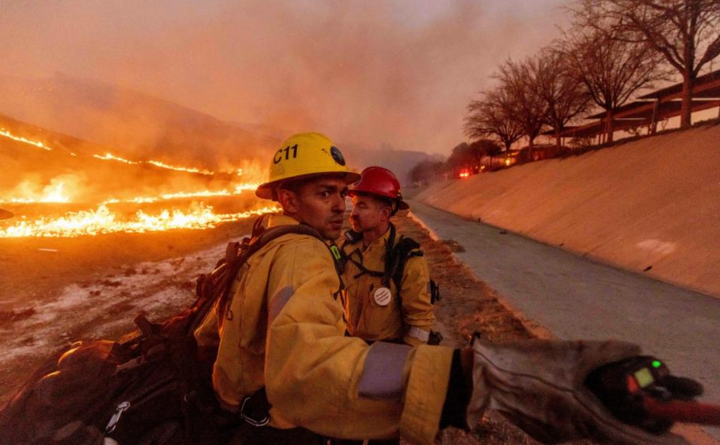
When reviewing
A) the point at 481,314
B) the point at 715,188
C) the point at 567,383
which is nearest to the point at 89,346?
the point at 567,383

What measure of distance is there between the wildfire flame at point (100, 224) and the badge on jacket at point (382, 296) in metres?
16.1

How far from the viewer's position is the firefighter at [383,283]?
8.57ft

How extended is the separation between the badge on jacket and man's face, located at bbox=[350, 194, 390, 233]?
0.64 metres

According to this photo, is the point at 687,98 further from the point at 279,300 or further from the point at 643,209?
the point at 279,300

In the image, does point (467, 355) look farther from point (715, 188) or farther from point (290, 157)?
point (715, 188)

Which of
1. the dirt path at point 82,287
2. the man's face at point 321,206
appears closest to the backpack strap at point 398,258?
the man's face at point 321,206

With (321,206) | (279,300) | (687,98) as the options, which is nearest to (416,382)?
(279,300)

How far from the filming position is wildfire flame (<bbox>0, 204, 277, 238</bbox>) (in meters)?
14.0

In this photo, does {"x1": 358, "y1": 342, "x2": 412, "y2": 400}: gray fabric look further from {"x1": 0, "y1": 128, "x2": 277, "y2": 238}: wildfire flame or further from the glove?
{"x1": 0, "y1": 128, "x2": 277, "y2": 238}: wildfire flame

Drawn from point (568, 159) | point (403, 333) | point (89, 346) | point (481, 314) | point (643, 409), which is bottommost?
point (481, 314)

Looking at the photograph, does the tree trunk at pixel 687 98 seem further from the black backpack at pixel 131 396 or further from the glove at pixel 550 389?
the black backpack at pixel 131 396

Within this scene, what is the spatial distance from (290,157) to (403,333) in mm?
1643

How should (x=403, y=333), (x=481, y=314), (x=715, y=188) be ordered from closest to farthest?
(x=403, y=333) < (x=481, y=314) < (x=715, y=188)

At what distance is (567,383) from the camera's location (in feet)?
2.98
